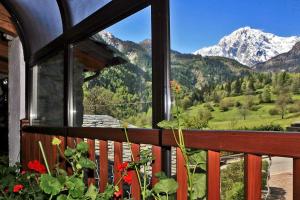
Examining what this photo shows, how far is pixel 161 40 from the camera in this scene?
2.07 meters

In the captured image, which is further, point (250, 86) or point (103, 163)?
point (103, 163)

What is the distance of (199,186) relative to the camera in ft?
5.43

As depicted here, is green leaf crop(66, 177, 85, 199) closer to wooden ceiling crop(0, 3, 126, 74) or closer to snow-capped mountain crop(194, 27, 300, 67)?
snow-capped mountain crop(194, 27, 300, 67)

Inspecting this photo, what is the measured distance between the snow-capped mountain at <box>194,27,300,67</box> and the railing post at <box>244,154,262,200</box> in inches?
16.2

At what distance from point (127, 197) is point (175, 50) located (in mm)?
980

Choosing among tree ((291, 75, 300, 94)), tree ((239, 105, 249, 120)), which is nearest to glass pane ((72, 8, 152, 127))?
tree ((239, 105, 249, 120))

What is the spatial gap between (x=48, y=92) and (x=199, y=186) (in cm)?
316

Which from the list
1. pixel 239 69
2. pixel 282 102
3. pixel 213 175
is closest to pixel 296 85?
pixel 282 102

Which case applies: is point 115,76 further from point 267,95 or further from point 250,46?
point 267,95

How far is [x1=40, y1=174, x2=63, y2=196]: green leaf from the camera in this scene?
1711mm

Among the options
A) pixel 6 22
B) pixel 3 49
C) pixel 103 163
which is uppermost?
pixel 6 22

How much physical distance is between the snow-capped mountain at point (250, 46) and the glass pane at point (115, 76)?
0.56 meters

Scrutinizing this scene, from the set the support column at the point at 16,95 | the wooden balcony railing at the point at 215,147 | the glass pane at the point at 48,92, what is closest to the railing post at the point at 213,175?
the wooden balcony railing at the point at 215,147

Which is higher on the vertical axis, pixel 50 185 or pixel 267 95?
pixel 267 95
